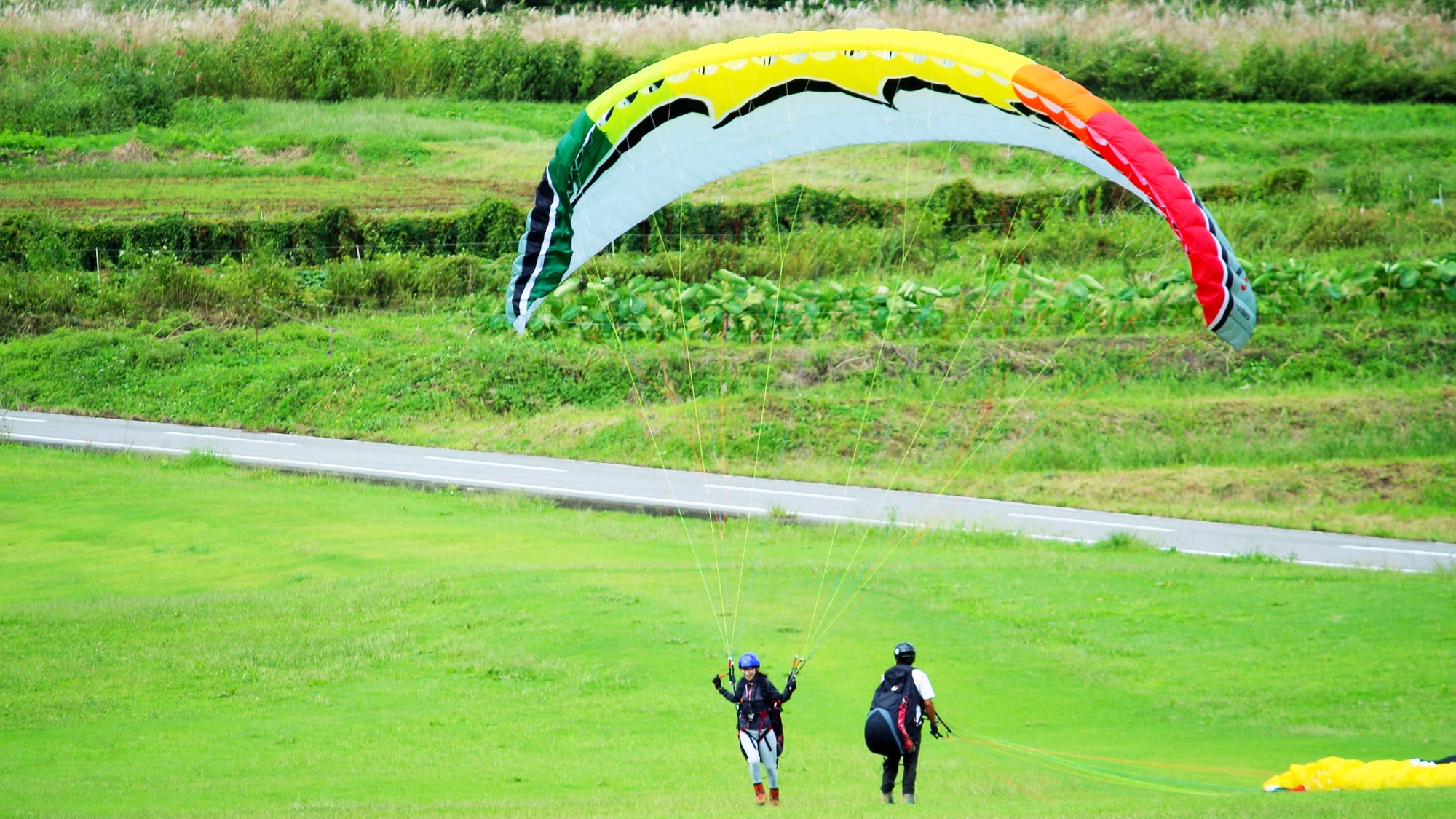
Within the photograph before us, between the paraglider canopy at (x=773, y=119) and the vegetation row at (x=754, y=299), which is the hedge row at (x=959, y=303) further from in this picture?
the paraglider canopy at (x=773, y=119)

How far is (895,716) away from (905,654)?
0.43 metres

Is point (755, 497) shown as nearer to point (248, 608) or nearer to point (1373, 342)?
point (248, 608)

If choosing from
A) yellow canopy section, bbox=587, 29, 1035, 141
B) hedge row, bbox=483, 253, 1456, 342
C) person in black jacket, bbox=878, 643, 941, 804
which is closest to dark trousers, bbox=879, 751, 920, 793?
person in black jacket, bbox=878, 643, 941, 804

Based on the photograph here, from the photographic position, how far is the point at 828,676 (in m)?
14.2

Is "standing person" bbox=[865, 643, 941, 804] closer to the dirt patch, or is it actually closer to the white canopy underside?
the white canopy underside

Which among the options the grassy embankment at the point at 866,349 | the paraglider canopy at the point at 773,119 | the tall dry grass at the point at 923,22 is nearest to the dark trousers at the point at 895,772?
the paraglider canopy at the point at 773,119

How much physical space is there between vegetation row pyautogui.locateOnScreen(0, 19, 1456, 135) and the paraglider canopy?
28.3m

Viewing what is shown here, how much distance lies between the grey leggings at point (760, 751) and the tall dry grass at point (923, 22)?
32.0 meters

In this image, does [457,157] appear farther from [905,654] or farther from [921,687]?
[921,687]

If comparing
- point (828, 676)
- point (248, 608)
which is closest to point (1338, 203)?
point (828, 676)

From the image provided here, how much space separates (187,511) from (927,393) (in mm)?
12898

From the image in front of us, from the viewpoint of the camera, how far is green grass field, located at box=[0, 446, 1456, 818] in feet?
36.7

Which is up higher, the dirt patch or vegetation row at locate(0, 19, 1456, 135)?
vegetation row at locate(0, 19, 1456, 135)

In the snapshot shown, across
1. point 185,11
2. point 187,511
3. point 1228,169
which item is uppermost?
point 185,11
